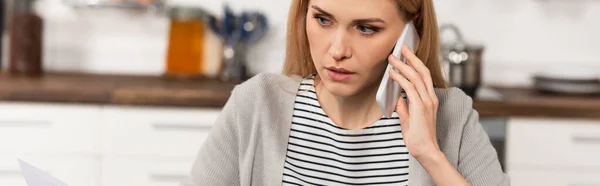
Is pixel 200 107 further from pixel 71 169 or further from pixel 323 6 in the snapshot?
pixel 323 6

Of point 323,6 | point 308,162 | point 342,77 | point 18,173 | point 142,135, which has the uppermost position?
point 323,6

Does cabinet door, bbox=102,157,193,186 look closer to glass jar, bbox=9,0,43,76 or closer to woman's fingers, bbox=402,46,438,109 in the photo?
glass jar, bbox=9,0,43,76

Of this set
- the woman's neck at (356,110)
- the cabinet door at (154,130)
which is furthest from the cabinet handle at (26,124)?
the woman's neck at (356,110)

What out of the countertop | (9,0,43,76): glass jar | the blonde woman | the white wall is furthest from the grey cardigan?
(9,0,43,76): glass jar

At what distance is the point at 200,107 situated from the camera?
90.6 inches

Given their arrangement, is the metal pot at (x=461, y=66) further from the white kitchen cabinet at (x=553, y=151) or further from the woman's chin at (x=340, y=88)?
the woman's chin at (x=340, y=88)

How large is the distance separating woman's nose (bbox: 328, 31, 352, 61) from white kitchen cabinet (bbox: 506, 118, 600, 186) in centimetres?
119

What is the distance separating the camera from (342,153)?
1.42m

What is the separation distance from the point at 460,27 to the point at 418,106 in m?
1.63

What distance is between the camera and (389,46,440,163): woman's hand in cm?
125

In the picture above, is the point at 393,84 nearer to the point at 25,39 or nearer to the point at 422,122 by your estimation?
the point at 422,122

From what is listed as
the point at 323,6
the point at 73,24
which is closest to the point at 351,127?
the point at 323,6

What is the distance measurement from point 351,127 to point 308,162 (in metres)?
0.11

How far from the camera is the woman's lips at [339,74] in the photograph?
1.28 metres
